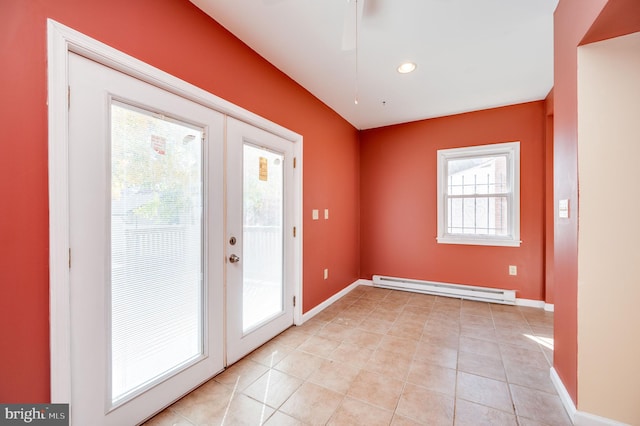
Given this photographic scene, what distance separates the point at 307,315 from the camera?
9.73 ft

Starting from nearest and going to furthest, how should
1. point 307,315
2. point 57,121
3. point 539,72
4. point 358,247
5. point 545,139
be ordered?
point 57,121, point 539,72, point 307,315, point 545,139, point 358,247

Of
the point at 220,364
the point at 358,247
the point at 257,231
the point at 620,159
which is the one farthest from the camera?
the point at 358,247

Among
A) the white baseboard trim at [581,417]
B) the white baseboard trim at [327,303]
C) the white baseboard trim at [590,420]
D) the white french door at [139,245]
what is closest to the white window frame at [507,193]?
the white baseboard trim at [327,303]

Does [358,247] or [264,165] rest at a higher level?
[264,165]

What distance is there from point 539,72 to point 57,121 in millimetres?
3914

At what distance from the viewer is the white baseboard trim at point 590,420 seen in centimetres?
139

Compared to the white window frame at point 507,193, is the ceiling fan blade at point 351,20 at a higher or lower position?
higher

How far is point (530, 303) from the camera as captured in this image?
3332mm

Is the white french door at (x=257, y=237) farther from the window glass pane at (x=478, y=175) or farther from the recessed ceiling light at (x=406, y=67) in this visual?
the window glass pane at (x=478, y=175)

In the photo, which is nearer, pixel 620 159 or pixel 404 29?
pixel 620 159

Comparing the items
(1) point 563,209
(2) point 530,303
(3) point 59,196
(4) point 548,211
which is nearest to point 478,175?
(4) point 548,211

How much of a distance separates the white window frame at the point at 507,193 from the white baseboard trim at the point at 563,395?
6.44ft

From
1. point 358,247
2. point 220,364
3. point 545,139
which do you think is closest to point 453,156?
point 545,139

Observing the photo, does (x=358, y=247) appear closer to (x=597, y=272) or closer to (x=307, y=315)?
(x=307, y=315)
